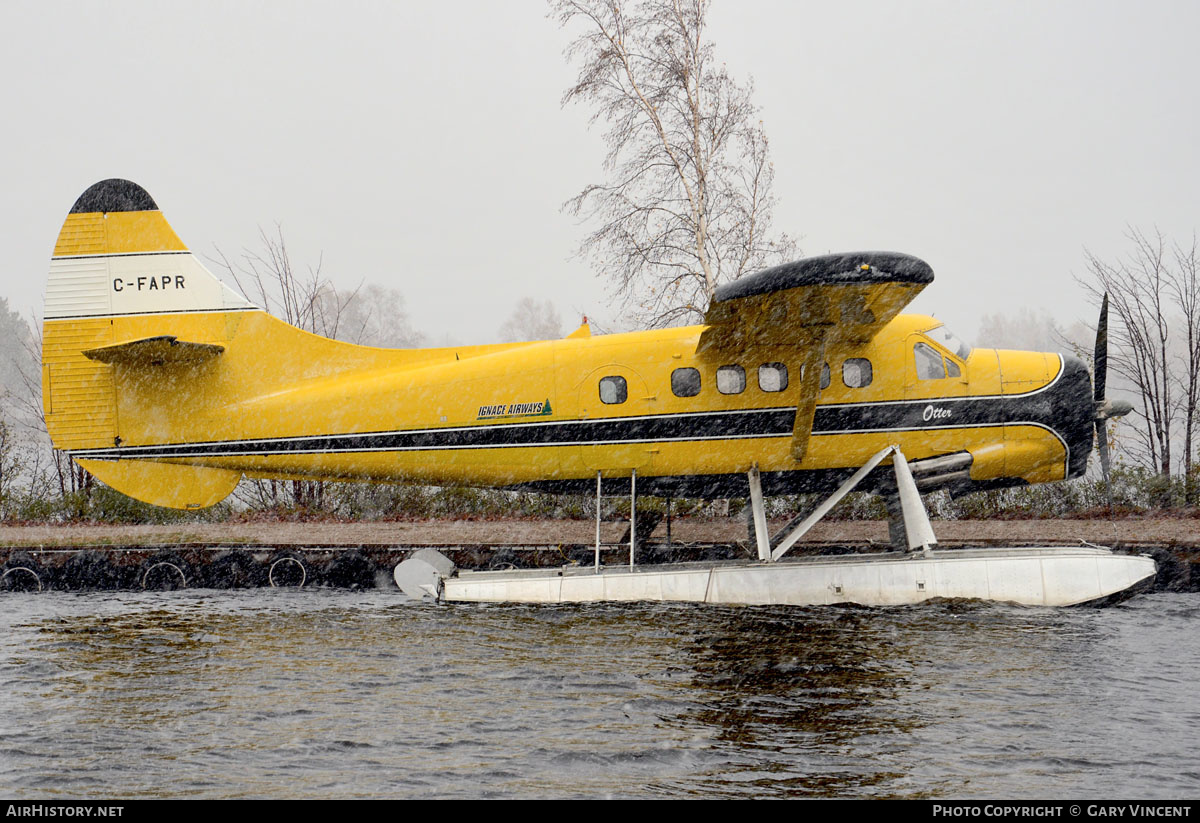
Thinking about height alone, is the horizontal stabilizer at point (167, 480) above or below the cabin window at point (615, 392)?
below

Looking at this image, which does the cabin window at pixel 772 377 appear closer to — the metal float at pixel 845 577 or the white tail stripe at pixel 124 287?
the metal float at pixel 845 577

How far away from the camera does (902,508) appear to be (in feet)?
35.1

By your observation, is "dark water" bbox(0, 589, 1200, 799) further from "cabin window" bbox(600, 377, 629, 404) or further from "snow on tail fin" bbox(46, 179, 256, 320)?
"snow on tail fin" bbox(46, 179, 256, 320)

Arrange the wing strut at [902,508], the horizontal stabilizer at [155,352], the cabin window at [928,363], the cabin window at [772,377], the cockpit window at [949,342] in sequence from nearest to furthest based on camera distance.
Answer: the wing strut at [902,508]
the horizontal stabilizer at [155,352]
the cabin window at [772,377]
the cabin window at [928,363]
the cockpit window at [949,342]

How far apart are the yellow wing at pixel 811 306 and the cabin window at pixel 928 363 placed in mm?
742

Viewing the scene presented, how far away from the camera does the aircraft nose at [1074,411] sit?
11234mm

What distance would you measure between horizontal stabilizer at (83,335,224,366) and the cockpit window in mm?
8292

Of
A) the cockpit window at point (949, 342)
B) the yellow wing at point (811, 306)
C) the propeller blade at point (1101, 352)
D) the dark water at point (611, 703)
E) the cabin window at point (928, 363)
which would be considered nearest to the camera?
the dark water at point (611, 703)

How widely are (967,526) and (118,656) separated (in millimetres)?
11756

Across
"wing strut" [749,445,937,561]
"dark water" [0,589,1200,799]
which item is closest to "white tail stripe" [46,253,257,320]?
"dark water" [0,589,1200,799]

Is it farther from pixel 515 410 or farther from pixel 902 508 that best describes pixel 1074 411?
pixel 515 410

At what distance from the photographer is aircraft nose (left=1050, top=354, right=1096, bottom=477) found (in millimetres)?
11234

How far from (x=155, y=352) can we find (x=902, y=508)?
27.8 ft

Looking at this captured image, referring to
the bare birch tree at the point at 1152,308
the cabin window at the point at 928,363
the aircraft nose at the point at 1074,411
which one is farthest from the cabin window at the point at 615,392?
the bare birch tree at the point at 1152,308
